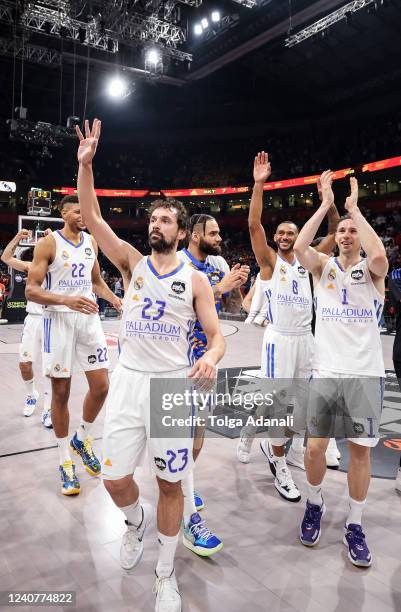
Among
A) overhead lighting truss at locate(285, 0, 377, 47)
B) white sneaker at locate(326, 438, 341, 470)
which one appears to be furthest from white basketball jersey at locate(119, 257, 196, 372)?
overhead lighting truss at locate(285, 0, 377, 47)

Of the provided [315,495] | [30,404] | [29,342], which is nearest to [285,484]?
[315,495]

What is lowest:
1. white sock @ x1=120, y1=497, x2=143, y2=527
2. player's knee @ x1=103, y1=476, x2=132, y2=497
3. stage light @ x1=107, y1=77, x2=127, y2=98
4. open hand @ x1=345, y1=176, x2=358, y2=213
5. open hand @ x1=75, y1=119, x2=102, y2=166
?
white sock @ x1=120, y1=497, x2=143, y2=527

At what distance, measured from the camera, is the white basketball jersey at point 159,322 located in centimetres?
218

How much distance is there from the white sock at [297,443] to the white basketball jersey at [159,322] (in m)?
1.92

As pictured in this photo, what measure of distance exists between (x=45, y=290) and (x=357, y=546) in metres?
2.60

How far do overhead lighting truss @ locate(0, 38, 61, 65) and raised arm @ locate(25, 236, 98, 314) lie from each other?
12790 millimetres

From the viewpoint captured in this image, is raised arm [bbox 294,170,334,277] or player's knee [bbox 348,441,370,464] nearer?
player's knee [bbox 348,441,370,464]

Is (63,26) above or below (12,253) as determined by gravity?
above

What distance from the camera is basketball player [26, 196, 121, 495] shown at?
11.0 ft

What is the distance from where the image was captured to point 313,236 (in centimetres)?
268

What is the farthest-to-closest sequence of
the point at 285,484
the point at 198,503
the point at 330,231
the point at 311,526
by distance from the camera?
1. the point at 330,231
2. the point at 285,484
3. the point at 198,503
4. the point at 311,526

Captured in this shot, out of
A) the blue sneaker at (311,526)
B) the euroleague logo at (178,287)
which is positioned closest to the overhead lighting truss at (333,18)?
the euroleague logo at (178,287)

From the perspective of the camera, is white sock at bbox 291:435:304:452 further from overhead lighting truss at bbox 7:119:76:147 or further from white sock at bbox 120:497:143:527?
overhead lighting truss at bbox 7:119:76:147

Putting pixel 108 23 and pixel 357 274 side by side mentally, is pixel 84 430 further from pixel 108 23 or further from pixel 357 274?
pixel 108 23
